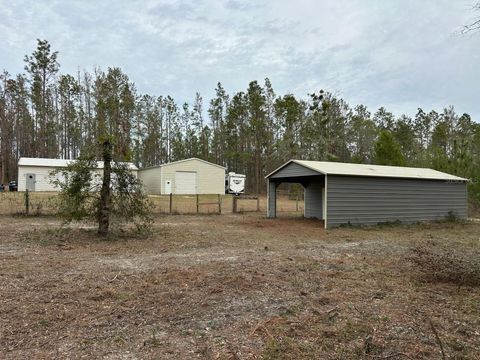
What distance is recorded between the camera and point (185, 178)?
106 feet

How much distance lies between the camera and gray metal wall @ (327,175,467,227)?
44.0 ft

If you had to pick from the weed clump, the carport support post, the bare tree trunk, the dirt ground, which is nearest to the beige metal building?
the carport support post

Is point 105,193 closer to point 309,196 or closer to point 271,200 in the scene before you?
point 271,200

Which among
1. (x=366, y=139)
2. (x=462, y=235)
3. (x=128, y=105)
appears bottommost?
(x=462, y=235)

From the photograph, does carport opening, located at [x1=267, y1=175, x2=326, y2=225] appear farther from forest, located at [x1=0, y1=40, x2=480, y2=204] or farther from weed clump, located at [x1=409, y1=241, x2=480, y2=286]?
forest, located at [x1=0, y1=40, x2=480, y2=204]

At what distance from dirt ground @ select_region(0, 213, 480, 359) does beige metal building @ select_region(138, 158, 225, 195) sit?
2254 centimetres

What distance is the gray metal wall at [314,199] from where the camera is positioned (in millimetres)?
17062

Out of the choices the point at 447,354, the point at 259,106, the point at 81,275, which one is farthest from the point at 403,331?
the point at 259,106

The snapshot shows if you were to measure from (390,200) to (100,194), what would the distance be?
10.9 metres

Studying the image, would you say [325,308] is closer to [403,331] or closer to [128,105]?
[403,331]

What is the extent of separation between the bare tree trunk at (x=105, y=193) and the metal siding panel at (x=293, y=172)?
7410 millimetres

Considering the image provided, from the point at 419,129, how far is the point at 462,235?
1499 inches

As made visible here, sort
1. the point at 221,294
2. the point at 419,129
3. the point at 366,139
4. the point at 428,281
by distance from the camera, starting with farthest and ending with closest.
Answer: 1. the point at 419,129
2. the point at 366,139
3. the point at 428,281
4. the point at 221,294

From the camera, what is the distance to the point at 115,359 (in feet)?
10.3
